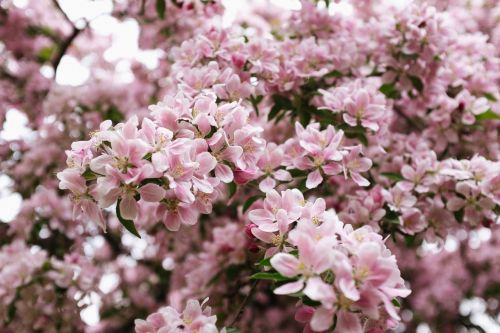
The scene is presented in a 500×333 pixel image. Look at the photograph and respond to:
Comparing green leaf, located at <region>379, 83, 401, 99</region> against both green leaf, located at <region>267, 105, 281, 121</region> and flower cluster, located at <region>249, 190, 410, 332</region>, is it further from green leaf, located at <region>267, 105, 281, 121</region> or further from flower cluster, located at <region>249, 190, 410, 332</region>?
flower cluster, located at <region>249, 190, 410, 332</region>

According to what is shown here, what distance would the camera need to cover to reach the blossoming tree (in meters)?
1.09

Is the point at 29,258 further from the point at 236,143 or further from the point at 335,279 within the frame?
the point at 335,279

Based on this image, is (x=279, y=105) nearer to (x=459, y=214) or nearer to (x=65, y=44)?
(x=459, y=214)

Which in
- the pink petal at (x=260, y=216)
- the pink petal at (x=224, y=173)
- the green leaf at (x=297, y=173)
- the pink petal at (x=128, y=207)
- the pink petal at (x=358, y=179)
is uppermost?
the pink petal at (x=128, y=207)

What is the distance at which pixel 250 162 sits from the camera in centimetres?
133

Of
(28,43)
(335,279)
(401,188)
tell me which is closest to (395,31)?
(401,188)

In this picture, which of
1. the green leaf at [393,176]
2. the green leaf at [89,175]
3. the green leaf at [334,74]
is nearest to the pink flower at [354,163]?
the green leaf at [393,176]

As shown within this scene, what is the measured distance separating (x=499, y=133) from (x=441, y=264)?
7.01 ft

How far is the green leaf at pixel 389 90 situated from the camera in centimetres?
210

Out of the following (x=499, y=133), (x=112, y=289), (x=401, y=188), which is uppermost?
(x=401, y=188)

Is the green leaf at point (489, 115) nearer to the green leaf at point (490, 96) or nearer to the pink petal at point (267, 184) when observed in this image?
the green leaf at point (490, 96)

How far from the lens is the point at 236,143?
4.22ft

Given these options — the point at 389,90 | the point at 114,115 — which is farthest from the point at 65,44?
the point at 389,90

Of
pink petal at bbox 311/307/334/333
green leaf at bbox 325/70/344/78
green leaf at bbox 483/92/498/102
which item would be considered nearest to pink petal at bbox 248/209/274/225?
pink petal at bbox 311/307/334/333
